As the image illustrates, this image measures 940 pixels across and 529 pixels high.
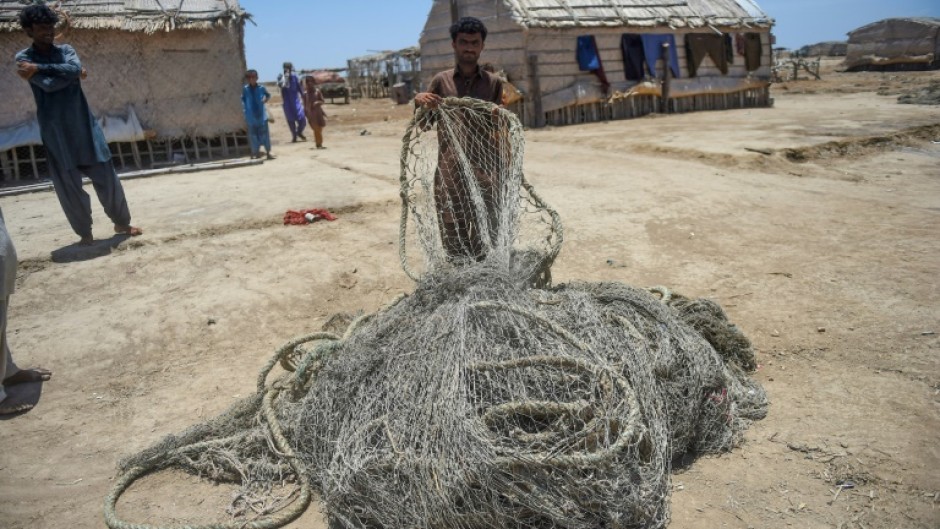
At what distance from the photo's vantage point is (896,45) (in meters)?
24.9

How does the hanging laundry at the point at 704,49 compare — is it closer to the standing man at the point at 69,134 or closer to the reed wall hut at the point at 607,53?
the reed wall hut at the point at 607,53

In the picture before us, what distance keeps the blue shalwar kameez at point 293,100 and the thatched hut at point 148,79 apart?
2.11 metres

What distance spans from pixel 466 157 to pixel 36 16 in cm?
340

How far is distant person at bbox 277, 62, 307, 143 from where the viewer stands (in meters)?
12.2

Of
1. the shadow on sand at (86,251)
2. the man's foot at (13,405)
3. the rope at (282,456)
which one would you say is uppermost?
the shadow on sand at (86,251)

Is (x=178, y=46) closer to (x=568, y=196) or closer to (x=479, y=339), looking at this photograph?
(x=568, y=196)

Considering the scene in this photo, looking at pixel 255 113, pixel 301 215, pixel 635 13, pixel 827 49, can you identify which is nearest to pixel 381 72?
pixel 635 13

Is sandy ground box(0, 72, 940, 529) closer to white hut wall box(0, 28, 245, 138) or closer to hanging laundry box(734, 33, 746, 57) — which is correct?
white hut wall box(0, 28, 245, 138)

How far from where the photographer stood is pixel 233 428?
2.65m

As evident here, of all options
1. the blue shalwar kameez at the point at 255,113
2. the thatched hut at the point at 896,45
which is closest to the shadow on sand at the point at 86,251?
the blue shalwar kameez at the point at 255,113

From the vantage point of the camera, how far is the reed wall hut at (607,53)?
13000mm

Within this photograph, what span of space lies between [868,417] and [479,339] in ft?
5.71

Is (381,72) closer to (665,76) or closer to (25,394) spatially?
(665,76)

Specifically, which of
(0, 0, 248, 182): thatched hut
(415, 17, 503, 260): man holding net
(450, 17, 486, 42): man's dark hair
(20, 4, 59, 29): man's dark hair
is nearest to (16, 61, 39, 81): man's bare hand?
(20, 4, 59, 29): man's dark hair
